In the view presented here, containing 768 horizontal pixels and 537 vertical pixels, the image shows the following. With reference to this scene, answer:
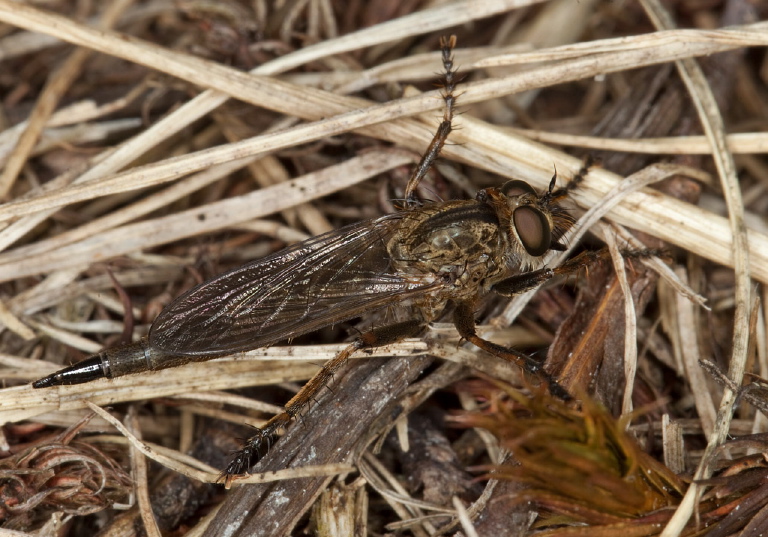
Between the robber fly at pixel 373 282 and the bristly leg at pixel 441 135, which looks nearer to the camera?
the robber fly at pixel 373 282

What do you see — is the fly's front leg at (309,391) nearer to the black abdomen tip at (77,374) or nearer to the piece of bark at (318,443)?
the piece of bark at (318,443)

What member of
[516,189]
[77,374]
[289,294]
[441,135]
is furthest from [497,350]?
[77,374]

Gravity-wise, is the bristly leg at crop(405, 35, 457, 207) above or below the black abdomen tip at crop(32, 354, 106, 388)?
above

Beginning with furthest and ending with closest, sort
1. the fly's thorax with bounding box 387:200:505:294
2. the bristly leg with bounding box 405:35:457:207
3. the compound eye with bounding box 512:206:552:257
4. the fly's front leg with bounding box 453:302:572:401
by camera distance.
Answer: the bristly leg with bounding box 405:35:457:207 → the fly's thorax with bounding box 387:200:505:294 → the compound eye with bounding box 512:206:552:257 → the fly's front leg with bounding box 453:302:572:401

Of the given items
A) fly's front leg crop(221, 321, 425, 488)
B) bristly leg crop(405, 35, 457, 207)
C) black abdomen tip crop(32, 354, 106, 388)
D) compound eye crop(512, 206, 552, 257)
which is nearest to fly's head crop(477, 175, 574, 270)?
compound eye crop(512, 206, 552, 257)

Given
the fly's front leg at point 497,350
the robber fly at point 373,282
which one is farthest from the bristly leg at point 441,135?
the fly's front leg at point 497,350

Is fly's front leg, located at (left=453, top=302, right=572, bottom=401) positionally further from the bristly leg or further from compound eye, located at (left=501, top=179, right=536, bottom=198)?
the bristly leg
